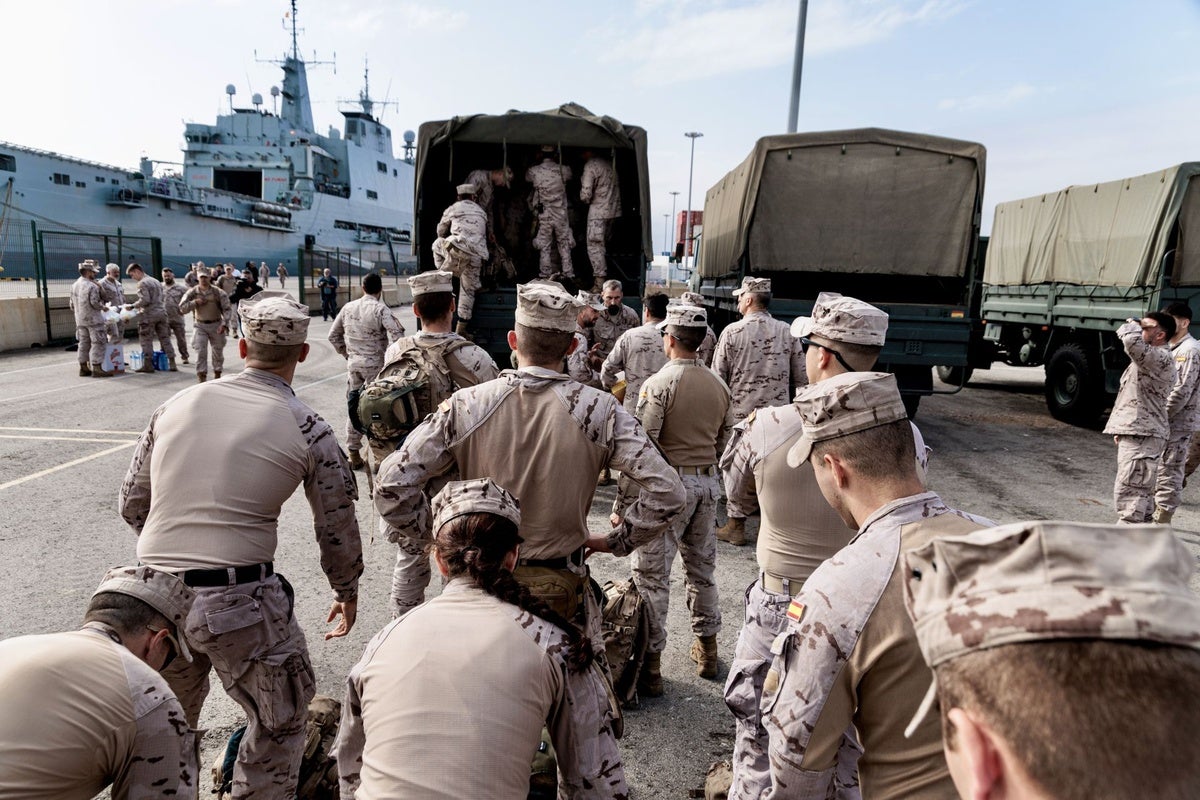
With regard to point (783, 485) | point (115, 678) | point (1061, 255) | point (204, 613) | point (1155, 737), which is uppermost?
point (1061, 255)

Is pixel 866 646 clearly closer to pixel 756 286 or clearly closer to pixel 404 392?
pixel 404 392

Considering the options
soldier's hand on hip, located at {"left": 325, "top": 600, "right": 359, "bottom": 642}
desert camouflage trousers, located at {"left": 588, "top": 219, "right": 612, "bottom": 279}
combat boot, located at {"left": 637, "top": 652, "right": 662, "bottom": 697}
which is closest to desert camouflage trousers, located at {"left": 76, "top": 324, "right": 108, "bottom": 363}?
desert camouflage trousers, located at {"left": 588, "top": 219, "right": 612, "bottom": 279}

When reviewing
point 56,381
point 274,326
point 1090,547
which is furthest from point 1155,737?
point 56,381

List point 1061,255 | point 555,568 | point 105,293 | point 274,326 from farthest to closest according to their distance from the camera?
point 105,293, point 1061,255, point 274,326, point 555,568

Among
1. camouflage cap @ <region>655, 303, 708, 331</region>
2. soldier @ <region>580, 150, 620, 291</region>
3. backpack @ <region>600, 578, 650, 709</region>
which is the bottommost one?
backpack @ <region>600, 578, 650, 709</region>

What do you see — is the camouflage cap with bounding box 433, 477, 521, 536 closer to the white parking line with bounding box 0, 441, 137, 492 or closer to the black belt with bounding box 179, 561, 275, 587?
the black belt with bounding box 179, 561, 275, 587

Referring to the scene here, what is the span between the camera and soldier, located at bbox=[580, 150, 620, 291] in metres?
7.99

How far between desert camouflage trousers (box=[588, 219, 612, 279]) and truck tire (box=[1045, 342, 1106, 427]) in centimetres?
741

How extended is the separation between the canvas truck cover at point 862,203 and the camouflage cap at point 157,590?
7380 mm

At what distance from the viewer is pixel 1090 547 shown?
2.72 feet

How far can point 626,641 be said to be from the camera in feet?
11.4

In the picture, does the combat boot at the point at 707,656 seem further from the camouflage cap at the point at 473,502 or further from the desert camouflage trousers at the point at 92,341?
the desert camouflage trousers at the point at 92,341

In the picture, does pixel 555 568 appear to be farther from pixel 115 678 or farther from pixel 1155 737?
pixel 1155 737

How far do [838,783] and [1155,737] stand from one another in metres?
1.51
